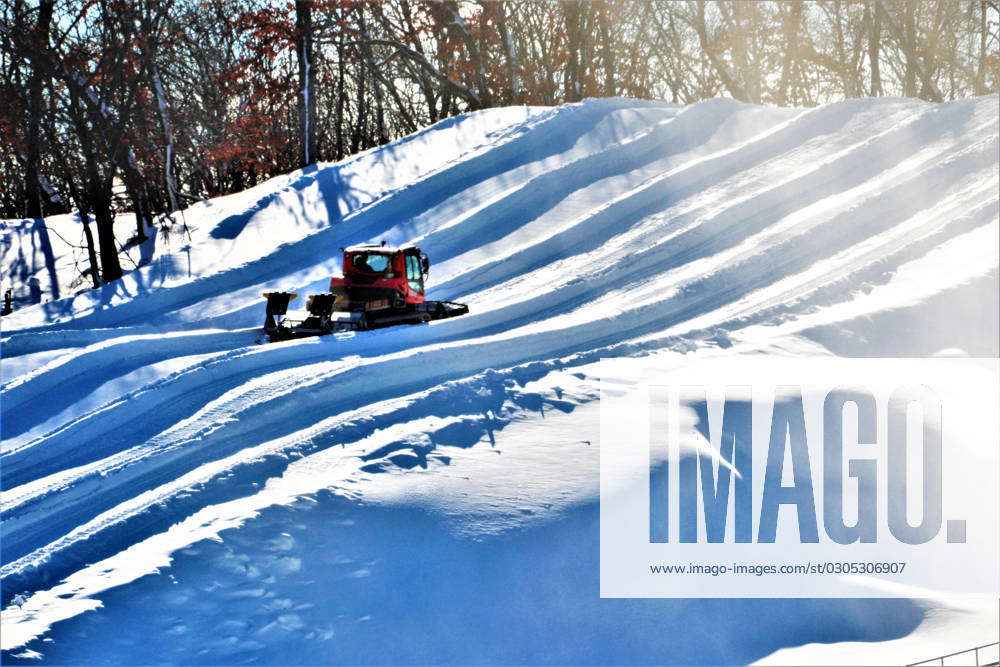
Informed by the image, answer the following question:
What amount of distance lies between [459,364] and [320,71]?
17564mm

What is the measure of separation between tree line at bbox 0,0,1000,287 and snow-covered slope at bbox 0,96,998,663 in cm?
198

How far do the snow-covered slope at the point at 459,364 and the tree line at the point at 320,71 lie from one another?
1976 millimetres

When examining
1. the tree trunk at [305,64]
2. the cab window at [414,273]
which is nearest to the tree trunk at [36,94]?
Answer: the tree trunk at [305,64]

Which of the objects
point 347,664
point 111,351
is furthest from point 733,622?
point 111,351

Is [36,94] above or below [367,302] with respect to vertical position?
above

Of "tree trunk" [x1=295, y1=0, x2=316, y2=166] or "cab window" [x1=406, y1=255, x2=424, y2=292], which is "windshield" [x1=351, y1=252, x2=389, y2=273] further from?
"tree trunk" [x1=295, y1=0, x2=316, y2=166]

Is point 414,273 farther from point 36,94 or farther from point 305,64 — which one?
point 305,64

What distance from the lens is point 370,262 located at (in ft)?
Answer: 37.1

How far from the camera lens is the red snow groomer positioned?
1033 centimetres

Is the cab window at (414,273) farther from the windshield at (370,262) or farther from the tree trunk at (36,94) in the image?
the tree trunk at (36,94)

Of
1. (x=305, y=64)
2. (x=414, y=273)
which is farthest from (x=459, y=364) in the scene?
(x=305, y=64)

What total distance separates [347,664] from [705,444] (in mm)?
3209

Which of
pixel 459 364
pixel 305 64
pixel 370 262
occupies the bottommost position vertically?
pixel 459 364

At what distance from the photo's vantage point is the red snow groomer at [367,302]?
10328mm
